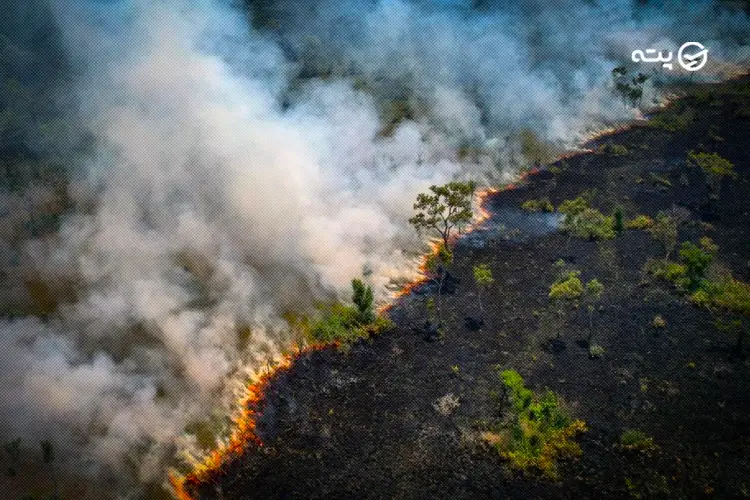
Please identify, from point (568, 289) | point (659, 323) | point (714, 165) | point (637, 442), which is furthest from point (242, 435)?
point (714, 165)

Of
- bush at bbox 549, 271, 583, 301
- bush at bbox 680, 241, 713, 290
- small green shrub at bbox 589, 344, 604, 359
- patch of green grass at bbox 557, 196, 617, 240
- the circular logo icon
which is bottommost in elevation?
small green shrub at bbox 589, 344, 604, 359

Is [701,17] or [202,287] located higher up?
[701,17]

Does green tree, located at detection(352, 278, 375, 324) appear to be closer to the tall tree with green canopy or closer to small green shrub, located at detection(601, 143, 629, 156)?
the tall tree with green canopy

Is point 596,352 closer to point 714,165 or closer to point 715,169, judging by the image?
point 715,169

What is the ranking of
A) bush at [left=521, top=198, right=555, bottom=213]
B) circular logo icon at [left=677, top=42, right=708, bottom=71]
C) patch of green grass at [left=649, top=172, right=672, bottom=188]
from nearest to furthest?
bush at [left=521, top=198, right=555, bottom=213] < patch of green grass at [left=649, top=172, right=672, bottom=188] < circular logo icon at [left=677, top=42, right=708, bottom=71]

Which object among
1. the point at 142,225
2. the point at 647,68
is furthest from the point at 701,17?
the point at 142,225

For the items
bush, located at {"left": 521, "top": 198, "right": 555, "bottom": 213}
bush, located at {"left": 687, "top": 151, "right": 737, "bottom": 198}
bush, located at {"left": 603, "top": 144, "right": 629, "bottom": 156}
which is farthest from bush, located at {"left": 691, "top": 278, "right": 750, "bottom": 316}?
bush, located at {"left": 603, "top": 144, "right": 629, "bottom": 156}

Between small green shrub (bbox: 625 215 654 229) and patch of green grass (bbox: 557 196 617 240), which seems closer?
patch of green grass (bbox: 557 196 617 240)

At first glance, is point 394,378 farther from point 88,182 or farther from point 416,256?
point 88,182
